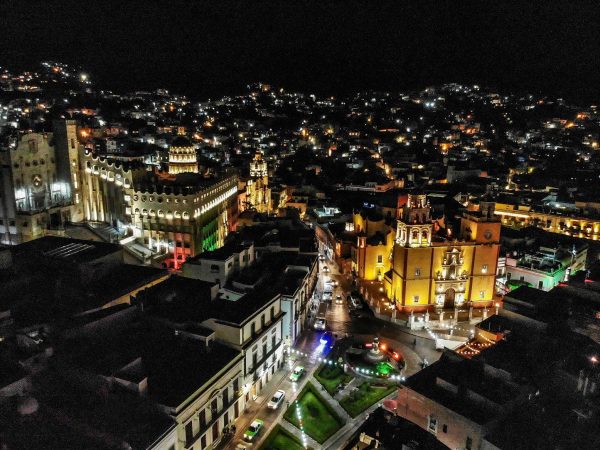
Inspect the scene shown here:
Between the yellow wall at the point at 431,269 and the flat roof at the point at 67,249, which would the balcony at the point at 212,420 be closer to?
the flat roof at the point at 67,249

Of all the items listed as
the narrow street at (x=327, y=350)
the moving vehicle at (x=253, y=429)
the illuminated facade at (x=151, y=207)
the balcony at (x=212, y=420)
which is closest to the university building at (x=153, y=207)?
the illuminated facade at (x=151, y=207)

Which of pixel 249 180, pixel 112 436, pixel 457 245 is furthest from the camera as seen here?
pixel 249 180

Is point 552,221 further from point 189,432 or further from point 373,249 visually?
point 189,432

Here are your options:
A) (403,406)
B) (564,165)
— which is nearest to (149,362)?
(403,406)

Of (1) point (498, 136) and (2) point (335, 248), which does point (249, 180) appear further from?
(1) point (498, 136)

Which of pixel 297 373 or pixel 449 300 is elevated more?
pixel 449 300

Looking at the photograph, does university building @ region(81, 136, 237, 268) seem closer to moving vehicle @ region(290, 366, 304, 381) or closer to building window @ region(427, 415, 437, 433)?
moving vehicle @ region(290, 366, 304, 381)

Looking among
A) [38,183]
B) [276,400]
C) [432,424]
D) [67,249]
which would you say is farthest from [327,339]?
[38,183]
